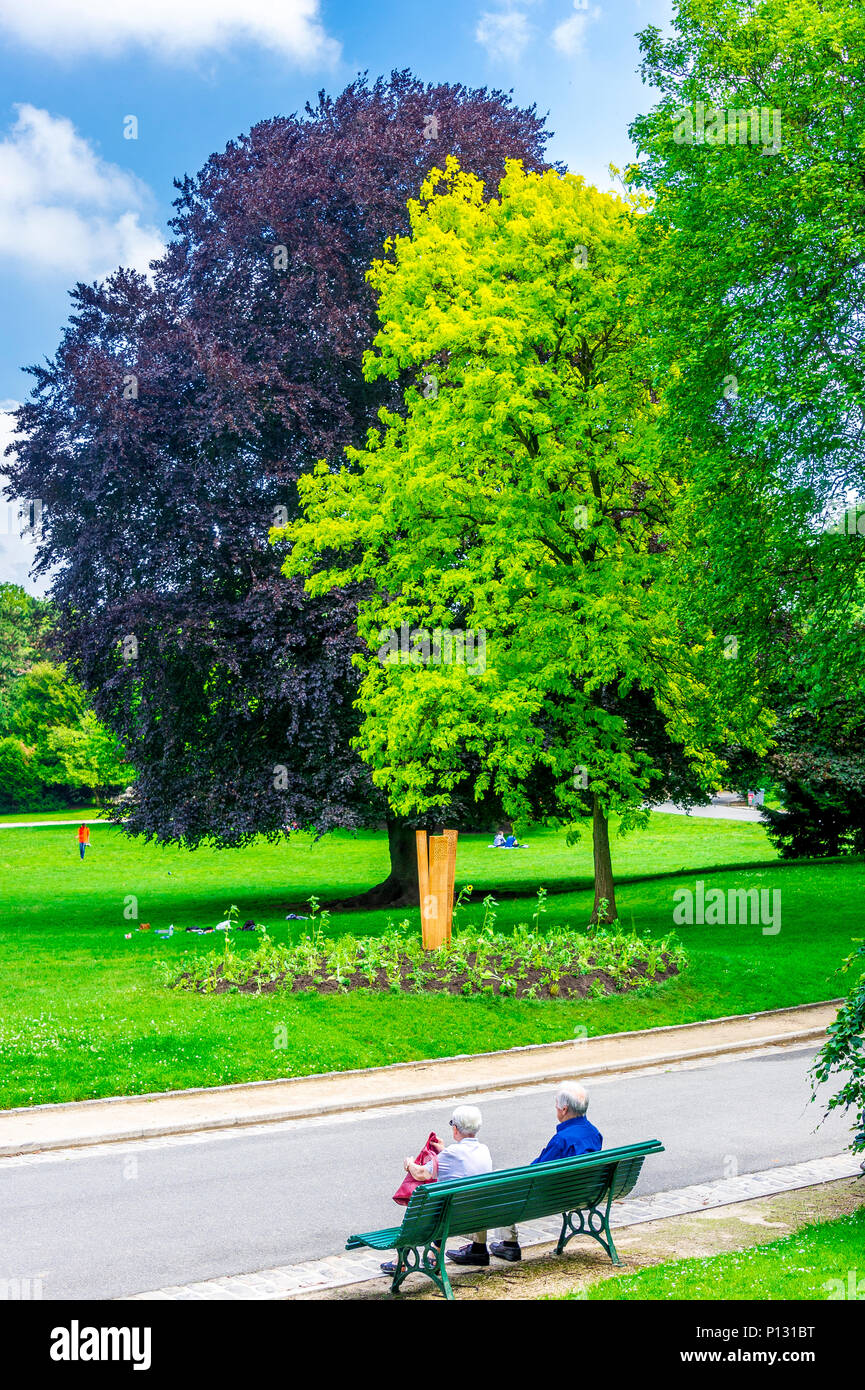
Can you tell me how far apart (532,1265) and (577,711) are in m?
13.5

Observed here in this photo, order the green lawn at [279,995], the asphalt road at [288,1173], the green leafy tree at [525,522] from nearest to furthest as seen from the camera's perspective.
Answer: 1. the asphalt road at [288,1173]
2. the green lawn at [279,995]
3. the green leafy tree at [525,522]

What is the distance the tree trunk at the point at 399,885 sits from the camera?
29609 mm

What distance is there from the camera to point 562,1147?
7906 millimetres

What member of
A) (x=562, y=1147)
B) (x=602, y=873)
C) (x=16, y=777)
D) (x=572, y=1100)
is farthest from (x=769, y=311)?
(x=16, y=777)

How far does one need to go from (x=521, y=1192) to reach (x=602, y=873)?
48.4 feet

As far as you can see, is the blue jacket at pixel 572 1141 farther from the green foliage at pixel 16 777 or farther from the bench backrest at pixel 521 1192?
the green foliage at pixel 16 777

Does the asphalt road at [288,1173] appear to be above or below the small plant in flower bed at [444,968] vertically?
below

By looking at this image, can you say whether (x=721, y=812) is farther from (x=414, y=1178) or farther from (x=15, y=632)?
(x=15, y=632)

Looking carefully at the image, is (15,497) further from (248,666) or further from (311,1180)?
(311,1180)

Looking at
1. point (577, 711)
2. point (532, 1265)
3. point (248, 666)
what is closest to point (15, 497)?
point (248, 666)

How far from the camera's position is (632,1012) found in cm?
1625

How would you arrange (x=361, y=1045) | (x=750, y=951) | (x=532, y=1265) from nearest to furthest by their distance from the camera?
1. (x=532, y=1265)
2. (x=361, y=1045)
3. (x=750, y=951)

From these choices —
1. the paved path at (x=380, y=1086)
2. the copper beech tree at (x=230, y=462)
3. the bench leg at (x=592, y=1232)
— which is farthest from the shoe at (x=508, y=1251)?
the copper beech tree at (x=230, y=462)
